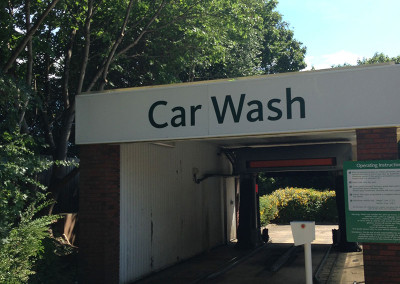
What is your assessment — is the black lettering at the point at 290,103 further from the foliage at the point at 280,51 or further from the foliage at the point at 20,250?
the foliage at the point at 280,51

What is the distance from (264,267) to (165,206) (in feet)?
10.5

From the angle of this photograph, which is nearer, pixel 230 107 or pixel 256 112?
pixel 256 112

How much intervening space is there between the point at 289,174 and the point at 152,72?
695cm

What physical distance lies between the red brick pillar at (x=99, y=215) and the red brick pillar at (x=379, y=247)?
4.83 m

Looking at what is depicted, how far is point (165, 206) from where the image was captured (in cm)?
1219

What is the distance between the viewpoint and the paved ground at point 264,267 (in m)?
10.8

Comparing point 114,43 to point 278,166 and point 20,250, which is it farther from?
point 20,250

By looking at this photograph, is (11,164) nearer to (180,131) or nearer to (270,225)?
(180,131)

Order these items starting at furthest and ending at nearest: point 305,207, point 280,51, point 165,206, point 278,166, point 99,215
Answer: point 280,51 < point 305,207 < point 278,166 < point 165,206 < point 99,215

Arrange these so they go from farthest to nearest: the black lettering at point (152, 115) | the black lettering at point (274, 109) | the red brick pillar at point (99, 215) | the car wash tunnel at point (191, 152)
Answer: the red brick pillar at point (99, 215) → the black lettering at point (152, 115) → the black lettering at point (274, 109) → the car wash tunnel at point (191, 152)


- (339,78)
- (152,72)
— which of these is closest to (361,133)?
(339,78)

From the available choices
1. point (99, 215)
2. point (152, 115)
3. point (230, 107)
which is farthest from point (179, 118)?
point (99, 215)

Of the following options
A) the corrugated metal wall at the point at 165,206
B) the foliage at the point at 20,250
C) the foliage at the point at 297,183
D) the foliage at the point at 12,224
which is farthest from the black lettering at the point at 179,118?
the foliage at the point at 297,183

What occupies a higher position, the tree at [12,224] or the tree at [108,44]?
the tree at [108,44]
